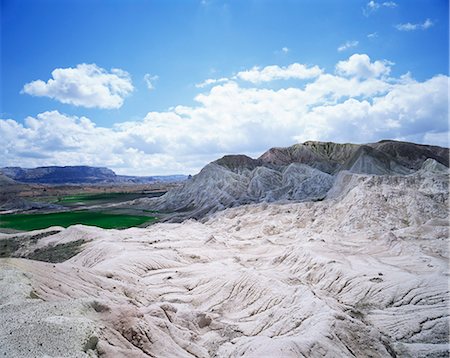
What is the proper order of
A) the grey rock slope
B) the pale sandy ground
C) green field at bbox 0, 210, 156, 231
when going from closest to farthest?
the pale sandy ground → green field at bbox 0, 210, 156, 231 → the grey rock slope

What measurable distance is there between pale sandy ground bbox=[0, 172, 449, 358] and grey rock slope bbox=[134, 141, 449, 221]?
1863cm

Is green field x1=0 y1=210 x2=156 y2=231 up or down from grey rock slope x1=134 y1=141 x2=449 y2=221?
down

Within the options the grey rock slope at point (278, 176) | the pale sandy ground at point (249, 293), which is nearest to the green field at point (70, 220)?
the grey rock slope at point (278, 176)

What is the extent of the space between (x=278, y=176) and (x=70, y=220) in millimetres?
36473

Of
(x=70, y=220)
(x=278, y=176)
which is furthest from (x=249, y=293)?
(x=278, y=176)

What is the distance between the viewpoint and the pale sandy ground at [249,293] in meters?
9.48

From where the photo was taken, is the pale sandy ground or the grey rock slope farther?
the grey rock slope

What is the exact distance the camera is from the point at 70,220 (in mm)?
49125

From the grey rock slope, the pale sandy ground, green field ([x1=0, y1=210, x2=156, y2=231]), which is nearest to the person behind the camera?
the pale sandy ground

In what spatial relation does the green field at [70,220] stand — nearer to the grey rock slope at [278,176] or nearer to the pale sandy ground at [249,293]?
the grey rock slope at [278,176]

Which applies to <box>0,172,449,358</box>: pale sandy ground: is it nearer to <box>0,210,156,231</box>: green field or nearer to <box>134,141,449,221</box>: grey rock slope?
<box>0,210,156,231</box>: green field

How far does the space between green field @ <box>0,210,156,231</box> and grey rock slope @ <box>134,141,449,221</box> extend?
19.8ft

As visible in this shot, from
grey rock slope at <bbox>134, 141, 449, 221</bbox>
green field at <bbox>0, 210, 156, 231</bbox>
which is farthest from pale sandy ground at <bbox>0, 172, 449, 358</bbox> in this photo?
grey rock slope at <bbox>134, 141, 449, 221</bbox>

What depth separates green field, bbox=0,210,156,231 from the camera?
44.7 m
